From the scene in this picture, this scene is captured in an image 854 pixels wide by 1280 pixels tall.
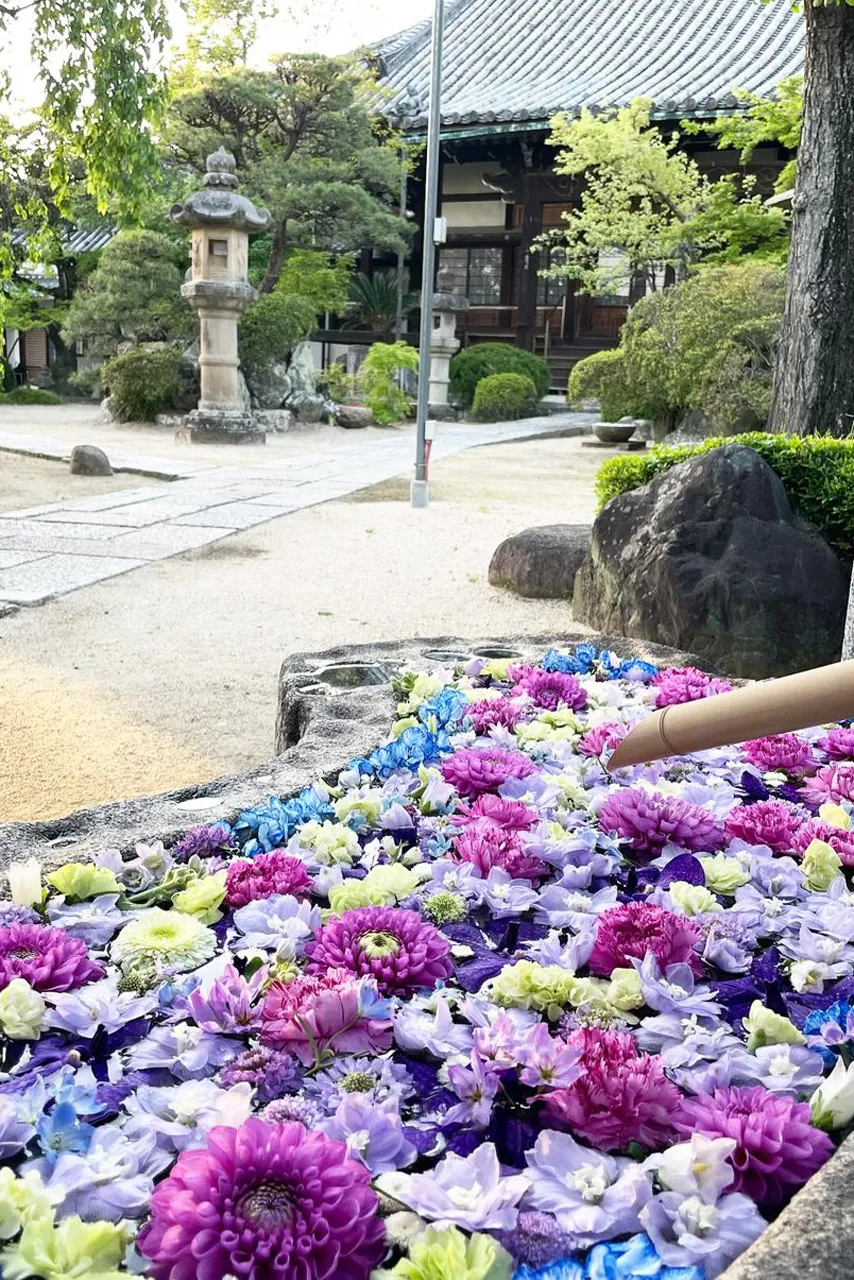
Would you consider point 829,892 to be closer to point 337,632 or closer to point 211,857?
point 211,857

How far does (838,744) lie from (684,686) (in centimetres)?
41

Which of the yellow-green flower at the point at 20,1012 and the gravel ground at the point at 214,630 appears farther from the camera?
the gravel ground at the point at 214,630

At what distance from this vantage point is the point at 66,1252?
90 centimetres

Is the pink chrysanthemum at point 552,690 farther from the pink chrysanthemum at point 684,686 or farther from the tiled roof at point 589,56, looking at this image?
the tiled roof at point 589,56

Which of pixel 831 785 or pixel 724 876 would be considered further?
pixel 831 785

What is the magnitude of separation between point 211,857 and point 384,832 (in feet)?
0.97

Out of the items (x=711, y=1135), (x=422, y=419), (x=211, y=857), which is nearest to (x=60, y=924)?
(x=211, y=857)

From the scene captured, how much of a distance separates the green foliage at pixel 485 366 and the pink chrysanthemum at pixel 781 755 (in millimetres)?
17654

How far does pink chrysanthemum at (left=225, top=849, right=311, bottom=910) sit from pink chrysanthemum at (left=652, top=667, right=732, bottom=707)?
1111 mm

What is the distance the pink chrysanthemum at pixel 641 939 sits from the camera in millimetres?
1419

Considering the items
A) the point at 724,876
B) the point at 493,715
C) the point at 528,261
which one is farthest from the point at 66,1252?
the point at 528,261

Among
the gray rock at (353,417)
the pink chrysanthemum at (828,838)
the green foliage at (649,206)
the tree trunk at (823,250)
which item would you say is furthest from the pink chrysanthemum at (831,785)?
the gray rock at (353,417)

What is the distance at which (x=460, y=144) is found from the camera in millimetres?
20688

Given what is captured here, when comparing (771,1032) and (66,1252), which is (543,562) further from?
(66,1252)
